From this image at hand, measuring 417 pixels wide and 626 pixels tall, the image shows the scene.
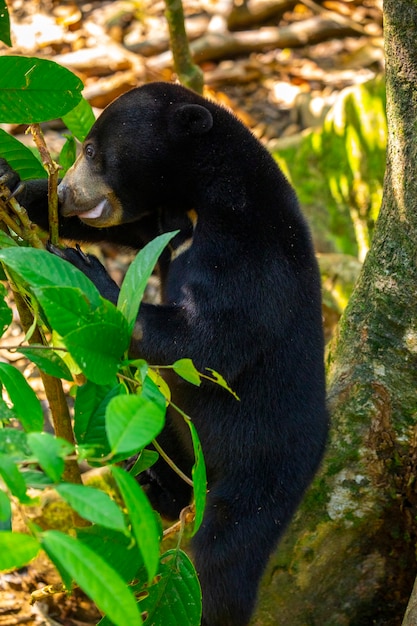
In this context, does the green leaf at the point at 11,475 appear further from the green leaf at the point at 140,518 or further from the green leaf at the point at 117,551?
the green leaf at the point at 117,551

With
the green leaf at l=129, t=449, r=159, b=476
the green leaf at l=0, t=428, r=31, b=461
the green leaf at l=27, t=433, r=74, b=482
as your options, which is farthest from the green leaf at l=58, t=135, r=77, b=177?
the green leaf at l=27, t=433, r=74, b=482

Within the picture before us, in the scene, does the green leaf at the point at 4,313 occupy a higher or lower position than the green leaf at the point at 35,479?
lower

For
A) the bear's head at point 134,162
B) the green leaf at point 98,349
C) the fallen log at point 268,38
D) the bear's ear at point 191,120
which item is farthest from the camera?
the fallen log at point 268,38

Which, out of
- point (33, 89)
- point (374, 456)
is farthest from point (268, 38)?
point (33, 89)

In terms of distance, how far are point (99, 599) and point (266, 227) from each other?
2061 mm

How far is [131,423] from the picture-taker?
1257 mm

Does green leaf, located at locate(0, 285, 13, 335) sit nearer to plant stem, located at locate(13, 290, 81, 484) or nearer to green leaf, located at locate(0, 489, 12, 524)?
plant stem, located at locate(13, 290, 81, 484)

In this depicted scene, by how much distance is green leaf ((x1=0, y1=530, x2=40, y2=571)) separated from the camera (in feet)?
3.95

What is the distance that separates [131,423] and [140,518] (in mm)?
150

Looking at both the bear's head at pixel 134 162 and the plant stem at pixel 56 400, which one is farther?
the bear's head at pixel 134 162

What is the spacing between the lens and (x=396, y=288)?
3.18m

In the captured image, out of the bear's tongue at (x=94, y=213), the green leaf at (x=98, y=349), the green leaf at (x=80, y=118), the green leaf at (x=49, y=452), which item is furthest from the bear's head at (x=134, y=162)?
the green leaf at (x=49, y=452)

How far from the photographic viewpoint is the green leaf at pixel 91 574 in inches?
45.4

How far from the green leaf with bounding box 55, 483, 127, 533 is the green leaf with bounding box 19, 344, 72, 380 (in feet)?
2.01
